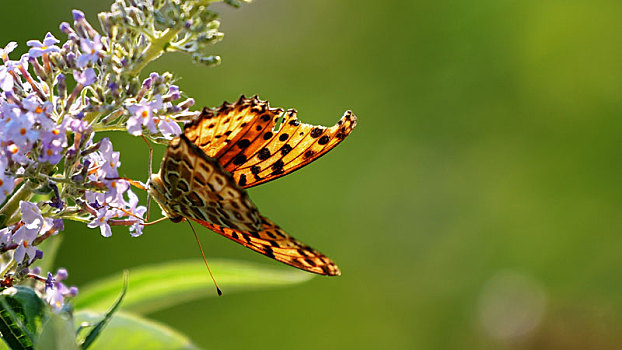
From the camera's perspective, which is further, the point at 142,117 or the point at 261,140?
the point at 261,140

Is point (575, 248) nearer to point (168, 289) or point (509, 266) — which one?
point (509, 266)

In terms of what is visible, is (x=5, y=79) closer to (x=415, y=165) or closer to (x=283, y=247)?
(x=283, y=247)

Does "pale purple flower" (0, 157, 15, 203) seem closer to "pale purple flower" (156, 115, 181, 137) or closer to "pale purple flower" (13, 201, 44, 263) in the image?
"pale purple flower" (13, 201, 44, 263)

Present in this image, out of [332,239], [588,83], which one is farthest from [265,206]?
[588,83]

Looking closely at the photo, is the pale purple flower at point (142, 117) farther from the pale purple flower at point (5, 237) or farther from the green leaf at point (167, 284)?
the green leaf at point (167, 284)

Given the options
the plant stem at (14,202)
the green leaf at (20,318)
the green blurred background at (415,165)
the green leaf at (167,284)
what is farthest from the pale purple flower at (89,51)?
the green blurred background at (415,165)

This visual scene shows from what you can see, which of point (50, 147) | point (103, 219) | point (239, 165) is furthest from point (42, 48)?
point (239, 165)

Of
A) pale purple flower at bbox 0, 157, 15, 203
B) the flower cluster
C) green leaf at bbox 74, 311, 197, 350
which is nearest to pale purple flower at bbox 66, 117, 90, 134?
the flower cluster
